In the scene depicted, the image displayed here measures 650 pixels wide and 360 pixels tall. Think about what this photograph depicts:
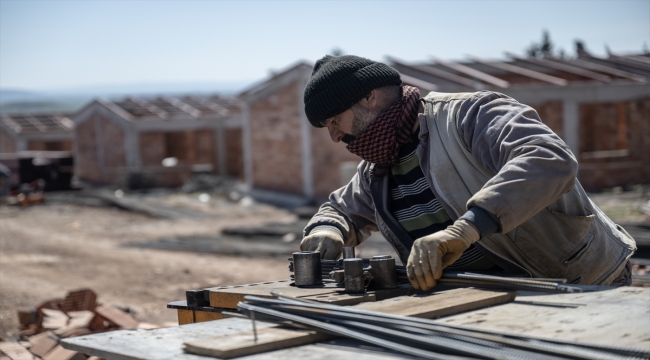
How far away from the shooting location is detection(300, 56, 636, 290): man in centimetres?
266

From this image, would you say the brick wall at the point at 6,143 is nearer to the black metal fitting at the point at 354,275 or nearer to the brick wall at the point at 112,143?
the brick wall at the point at 112,143

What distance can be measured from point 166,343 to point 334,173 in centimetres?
1605

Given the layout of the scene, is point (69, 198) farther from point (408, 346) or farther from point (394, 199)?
point (408, 346)

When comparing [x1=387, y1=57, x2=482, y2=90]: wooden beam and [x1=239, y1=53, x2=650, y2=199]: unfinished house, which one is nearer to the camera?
[x1=387, y1=57, x2=482, y2=90]: wooden beam

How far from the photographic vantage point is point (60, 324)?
6.62 meters

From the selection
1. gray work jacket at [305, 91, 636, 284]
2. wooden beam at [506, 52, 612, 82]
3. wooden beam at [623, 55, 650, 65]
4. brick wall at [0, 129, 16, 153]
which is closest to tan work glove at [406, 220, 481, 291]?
gray work jacket at [305, 91, 636, 284]

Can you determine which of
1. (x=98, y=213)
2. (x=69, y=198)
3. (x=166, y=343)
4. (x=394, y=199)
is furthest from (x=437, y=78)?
(x=166, y=343)

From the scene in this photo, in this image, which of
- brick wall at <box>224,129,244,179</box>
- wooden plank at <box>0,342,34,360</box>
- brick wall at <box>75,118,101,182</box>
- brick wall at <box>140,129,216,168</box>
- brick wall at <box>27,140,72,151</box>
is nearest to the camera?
wooden plank at <box>0,342,34,360</box>

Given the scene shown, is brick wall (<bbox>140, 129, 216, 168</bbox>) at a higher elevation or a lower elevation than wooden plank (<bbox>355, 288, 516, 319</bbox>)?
higher

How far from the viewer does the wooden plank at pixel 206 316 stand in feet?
9.67

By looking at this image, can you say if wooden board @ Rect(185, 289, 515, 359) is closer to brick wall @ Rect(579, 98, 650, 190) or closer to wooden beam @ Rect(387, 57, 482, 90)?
wooden beam @ Rect(387, 57, 482, 90)

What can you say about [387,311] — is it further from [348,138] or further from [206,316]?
[348,138]

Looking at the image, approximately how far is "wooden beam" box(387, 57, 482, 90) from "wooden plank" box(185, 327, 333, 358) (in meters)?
15.4

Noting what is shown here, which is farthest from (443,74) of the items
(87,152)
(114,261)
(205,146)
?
(87,152)
